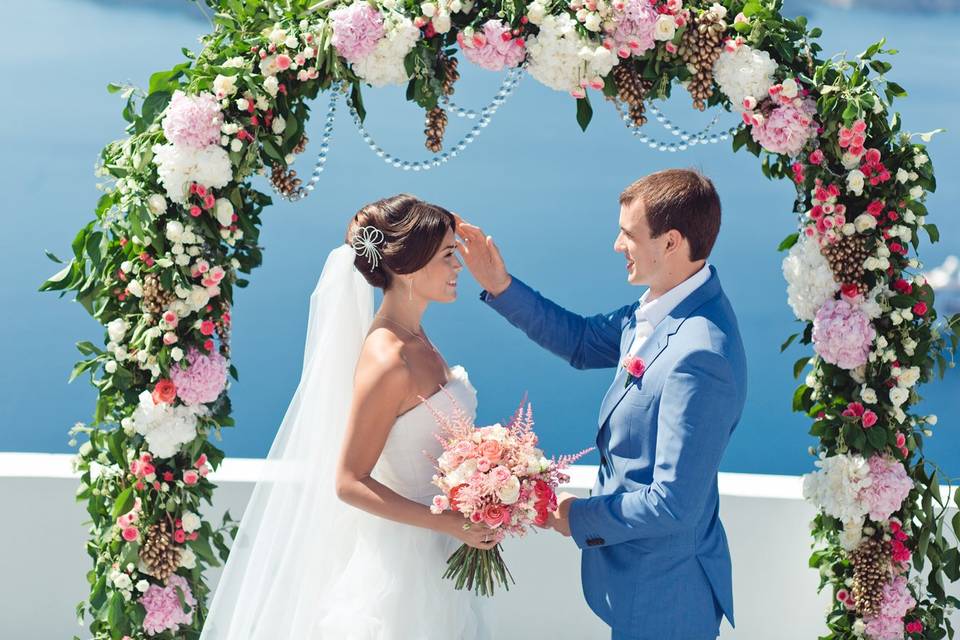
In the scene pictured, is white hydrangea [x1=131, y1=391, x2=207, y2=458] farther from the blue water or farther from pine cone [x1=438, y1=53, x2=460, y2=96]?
the blue water

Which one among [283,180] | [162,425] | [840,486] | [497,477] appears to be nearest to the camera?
[497,477]

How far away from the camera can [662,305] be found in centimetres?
352

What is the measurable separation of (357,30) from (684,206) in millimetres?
1234

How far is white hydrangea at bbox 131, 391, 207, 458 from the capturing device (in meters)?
3.71

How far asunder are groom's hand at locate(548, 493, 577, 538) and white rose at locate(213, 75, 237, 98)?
1772 millimetres

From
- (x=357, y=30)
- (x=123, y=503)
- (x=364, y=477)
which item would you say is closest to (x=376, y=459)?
(x=364, y=477)

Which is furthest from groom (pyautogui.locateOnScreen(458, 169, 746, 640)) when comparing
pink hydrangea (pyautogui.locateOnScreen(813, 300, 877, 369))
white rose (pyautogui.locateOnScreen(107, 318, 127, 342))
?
white rose (pyautogui.locateOnScreen(107, 318, 127, 342))

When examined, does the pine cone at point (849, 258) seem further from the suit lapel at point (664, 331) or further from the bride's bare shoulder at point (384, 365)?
the bride's bare shoulder at point (384, 365)

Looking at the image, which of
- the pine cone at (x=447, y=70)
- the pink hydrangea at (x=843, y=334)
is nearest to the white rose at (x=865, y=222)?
the pink hydrangea at (x=843, y=334)

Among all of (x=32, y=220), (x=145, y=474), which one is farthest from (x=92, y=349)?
(x=32, y=220)

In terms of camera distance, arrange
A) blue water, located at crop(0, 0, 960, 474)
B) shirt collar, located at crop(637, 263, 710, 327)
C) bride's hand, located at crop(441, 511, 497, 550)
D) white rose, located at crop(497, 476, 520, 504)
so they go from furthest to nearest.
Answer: blue water, located at crop(0, 0, 960, 474) → shirt collar, located at crop(637, 263, 710, 327) → bride's hand, located at crop(441, 511, 497, 550) → white rose, located at crop(497, 476, 520, 504)

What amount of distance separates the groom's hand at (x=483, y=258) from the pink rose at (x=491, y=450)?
93 centimetres

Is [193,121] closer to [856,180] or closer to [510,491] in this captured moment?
[510,491]

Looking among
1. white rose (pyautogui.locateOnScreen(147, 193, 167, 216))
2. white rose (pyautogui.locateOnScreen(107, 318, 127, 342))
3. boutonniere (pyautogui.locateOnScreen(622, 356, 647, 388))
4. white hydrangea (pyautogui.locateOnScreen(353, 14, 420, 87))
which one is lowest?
white rose (pyautogui.locateOnScreen(107, 318, 127, 342))
